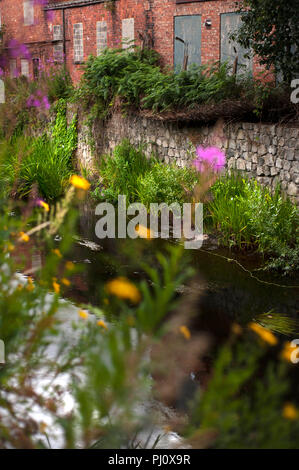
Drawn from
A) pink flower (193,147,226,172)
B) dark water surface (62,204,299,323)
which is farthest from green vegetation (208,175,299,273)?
pink flower (193,147,226,172)

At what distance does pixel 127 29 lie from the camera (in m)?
17.8

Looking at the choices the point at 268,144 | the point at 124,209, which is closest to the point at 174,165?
the point at 124,209

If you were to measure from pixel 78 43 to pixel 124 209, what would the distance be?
39.0ft

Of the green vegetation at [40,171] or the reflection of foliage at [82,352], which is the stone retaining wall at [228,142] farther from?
the reflection of foliage at [82,352]

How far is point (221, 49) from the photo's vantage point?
575 inches

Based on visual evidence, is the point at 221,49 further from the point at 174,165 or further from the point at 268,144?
the point at 268,144

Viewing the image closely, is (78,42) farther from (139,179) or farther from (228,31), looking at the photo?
(139,179)

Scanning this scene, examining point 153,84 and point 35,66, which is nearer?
point 153,84

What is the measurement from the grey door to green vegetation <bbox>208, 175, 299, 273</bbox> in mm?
7394

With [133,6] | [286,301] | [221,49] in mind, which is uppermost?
[133,6]

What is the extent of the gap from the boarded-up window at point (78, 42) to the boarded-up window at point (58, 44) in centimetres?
98

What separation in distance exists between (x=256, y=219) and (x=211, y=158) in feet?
8.47

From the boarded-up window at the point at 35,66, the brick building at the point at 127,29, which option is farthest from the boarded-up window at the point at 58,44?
the boarded-up window at the point at 35,66

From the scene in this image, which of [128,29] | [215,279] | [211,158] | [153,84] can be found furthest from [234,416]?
[128,29]
